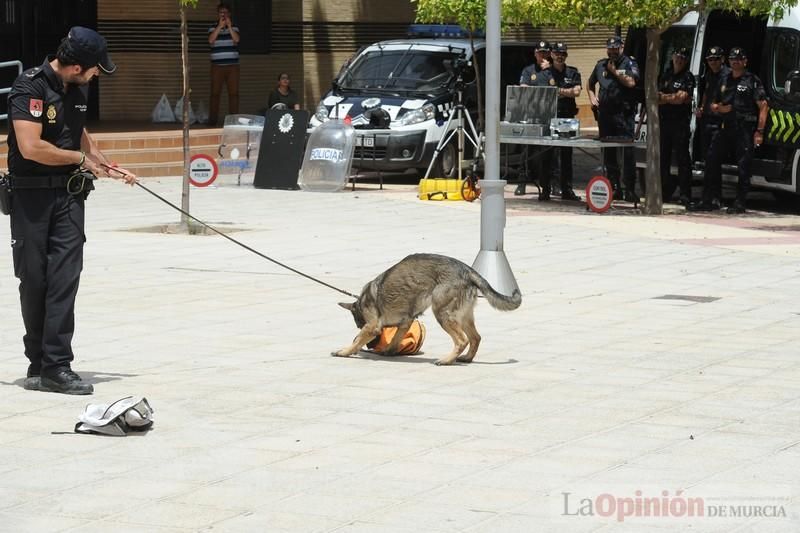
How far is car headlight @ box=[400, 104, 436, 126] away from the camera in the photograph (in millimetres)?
19641

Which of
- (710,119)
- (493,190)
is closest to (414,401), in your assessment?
(493,190)

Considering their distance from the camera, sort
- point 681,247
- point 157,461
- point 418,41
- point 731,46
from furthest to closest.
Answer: point 418,41
point 731,46
point 681,247
point 157,461

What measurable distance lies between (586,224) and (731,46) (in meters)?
4.10

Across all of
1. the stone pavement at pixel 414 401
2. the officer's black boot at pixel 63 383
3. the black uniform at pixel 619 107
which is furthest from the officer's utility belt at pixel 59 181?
the black uniform at pixel 619 107

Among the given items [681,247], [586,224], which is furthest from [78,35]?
[586,224]

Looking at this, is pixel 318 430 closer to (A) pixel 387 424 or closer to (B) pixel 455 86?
(A) pixel 387 424

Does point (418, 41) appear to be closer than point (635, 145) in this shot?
No

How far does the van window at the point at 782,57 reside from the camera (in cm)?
1784

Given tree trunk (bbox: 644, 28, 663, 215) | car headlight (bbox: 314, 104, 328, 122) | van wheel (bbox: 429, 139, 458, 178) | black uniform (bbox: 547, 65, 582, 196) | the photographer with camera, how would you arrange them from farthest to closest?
the photographer with camera, car headlight (bbox: 314, 104, 328, 122), van wheel (bbox: 429, 139, 458, 178), black uniform (bbox: 547, 65, 582, 196), tree trunk (bbox: 644, 28, 663, 215)

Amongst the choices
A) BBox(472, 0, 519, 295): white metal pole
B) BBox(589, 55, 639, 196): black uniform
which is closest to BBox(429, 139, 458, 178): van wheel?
BBox(589, 55, 639, 196): black uniform

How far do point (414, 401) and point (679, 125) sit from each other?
11.1 metres

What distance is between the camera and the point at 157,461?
673 cm

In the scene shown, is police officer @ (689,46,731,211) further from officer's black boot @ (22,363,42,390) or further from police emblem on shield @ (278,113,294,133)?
officer's black boot @ (22,363,42,390)

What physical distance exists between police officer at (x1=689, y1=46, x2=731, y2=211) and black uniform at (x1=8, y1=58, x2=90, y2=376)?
11035 mm
